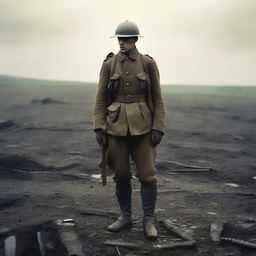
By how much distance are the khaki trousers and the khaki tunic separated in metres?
0.11

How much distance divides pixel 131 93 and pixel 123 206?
4.34ft

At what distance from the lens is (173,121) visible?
16.3 m

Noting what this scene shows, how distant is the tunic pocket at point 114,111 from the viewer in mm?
4516

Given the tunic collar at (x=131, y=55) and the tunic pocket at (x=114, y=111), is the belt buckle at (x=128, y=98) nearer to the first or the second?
the tunic pocket at (x=114, y=111)

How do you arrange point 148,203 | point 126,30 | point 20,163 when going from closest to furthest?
1. point 126,30
2. point 148,203
3. point 20,163

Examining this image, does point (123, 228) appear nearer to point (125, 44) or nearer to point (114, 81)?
point (114, 81)

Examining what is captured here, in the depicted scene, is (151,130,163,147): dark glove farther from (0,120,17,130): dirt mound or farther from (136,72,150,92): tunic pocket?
(0,120,17,130): dirt mound

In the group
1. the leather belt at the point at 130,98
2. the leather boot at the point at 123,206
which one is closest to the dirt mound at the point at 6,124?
the leather boot at the point at 123,206

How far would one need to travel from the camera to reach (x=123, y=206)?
16.0 ft

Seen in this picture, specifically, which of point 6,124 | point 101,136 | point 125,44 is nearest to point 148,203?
point 101,136

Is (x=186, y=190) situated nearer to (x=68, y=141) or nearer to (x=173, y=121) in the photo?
(x=68, y=141)

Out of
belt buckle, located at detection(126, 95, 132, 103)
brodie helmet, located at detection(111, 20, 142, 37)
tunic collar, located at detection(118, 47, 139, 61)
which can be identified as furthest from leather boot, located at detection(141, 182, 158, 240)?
brodie helmet, located at detection(111, 20, 142, 37)

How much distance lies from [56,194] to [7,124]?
23.6 feet

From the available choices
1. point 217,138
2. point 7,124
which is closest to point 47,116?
point 7,124
